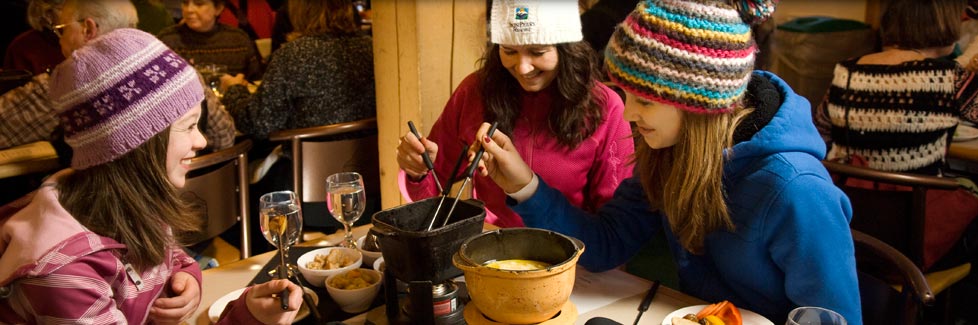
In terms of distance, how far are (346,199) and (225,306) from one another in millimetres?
413

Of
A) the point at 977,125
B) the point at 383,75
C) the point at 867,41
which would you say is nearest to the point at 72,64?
the point at 383,75

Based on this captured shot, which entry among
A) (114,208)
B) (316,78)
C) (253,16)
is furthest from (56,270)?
(253,16)

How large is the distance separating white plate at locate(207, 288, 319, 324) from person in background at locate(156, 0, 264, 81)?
3338 mm

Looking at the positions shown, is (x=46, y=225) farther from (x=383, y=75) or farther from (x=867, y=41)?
(x=867, y=41)

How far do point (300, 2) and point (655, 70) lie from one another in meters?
2.16

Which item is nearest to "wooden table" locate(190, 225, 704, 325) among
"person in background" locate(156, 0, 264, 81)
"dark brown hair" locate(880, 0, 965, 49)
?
"dark brown hair" locate(880, 0, 965, 49)

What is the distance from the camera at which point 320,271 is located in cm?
162

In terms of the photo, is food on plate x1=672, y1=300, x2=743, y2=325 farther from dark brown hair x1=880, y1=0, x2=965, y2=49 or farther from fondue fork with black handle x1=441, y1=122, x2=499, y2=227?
dark brown hair x1=880, y1=0, x2=965, y2=49

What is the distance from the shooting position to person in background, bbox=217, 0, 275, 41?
6.16 m

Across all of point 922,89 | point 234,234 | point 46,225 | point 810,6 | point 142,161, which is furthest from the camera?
point 810,6

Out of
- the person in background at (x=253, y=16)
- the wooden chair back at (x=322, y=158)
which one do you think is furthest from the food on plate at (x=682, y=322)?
the person in background at (x=253, y=16)

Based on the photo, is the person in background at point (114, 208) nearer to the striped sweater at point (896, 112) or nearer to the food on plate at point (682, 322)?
the food on plate at point (682, 322)

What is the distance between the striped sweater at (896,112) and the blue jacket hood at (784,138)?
143 centimetres

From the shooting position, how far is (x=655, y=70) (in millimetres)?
1434
